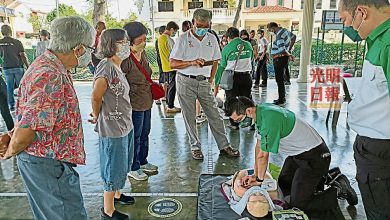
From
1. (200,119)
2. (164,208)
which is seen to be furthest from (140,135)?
(200,119)

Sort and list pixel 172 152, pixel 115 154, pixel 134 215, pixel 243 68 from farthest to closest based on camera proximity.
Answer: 1. pixel 243 68
2. pixel 172 152
3. pixel 134 215
4. pixel 115 154

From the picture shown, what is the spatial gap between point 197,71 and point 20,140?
2.38 metres

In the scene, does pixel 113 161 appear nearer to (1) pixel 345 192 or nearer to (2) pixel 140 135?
(2) pixel 140 135

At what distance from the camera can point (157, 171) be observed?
3.46m

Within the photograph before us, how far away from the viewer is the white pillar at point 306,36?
8.50 m

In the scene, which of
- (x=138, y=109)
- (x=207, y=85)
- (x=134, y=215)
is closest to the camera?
(x=134, y=215)

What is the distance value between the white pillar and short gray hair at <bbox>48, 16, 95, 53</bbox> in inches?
315

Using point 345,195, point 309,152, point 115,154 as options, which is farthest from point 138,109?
point 345,195

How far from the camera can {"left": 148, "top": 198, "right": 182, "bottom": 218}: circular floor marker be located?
2637 millimetres

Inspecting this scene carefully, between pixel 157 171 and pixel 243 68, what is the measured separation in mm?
1899

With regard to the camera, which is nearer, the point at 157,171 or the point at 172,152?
the point at 157,171

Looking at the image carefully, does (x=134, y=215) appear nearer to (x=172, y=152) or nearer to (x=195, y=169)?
(x=195, y=169)

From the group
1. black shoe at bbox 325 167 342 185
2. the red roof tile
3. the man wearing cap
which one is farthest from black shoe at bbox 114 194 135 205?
the red roof tile

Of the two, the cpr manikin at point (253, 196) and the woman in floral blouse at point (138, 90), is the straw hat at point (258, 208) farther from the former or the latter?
the woman in floral blouse at point (138, 90)
